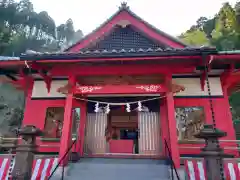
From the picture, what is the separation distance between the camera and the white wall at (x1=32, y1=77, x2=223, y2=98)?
876 cm

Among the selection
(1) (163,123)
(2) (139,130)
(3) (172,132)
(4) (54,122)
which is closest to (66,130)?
(4) (54,122)

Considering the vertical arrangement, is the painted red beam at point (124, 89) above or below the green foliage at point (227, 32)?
below

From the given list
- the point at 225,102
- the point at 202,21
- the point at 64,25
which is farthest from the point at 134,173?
the point at 64,25

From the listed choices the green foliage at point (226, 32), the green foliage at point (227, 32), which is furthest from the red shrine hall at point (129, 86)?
the green foliage at point (226, 32)

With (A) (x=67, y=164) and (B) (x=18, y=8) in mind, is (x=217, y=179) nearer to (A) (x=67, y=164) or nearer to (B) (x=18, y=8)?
(A) (x=67, y=164)

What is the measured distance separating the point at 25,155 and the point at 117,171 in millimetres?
2873

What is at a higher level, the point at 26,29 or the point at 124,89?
the point at 26,29

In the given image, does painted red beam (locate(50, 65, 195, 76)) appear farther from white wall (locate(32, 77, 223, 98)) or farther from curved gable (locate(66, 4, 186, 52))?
curved gable (locate(66, 4, 186, 52))

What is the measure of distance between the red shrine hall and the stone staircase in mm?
684

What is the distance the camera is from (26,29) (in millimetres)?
54594

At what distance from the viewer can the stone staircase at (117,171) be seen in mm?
6359

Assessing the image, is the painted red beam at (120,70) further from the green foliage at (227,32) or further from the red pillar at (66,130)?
the green foliage at (227,32)

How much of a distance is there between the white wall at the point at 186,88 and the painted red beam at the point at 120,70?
1.10m

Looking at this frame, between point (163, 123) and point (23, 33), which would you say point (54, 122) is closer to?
point (163, 123)
